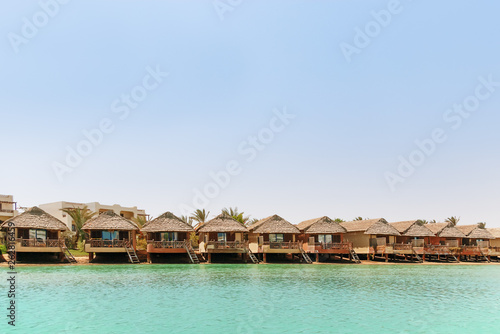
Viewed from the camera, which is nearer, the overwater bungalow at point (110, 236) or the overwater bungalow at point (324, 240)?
the overwater bungalow at point (110, 236)

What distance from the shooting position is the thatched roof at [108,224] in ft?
129

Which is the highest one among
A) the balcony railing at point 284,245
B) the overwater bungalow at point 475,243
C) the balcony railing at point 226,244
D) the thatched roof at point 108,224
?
the thatched roof at point 108,224

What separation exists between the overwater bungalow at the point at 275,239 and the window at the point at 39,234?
60.4ft

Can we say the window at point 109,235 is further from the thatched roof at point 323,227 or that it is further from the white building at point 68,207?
the white building at point 68,207

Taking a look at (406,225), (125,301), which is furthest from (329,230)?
(125,301)

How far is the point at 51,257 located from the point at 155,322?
27214mm

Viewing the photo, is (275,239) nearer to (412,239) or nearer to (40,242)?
(412,239)

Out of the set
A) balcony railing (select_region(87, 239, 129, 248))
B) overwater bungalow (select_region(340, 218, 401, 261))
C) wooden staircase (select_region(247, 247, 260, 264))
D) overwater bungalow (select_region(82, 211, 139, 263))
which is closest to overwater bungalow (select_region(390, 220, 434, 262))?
overwater bungalow (select_region(340, 218, 401, 261))

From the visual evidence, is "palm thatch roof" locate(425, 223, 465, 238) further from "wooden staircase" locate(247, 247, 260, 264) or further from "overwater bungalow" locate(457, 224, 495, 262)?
"wooden staircase" locate(247, 247, 260, 264)

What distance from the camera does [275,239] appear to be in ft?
144

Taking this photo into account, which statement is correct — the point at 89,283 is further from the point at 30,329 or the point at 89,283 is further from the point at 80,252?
the point at 80,252

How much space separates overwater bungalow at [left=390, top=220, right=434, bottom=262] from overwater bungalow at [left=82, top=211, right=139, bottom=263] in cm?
2626

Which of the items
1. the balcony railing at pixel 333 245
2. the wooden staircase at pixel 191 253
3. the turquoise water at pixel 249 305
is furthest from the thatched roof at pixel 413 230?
the wooden staircase at pixel 191 253

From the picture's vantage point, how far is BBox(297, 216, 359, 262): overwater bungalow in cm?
4359
